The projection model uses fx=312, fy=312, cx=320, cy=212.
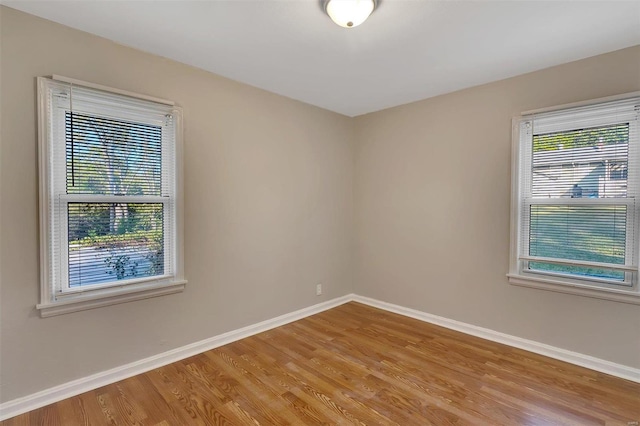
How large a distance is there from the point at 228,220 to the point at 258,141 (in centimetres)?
88

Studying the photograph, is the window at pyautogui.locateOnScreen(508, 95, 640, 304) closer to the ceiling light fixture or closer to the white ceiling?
the white ceiling

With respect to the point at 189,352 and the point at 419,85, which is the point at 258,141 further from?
the point at 189,352

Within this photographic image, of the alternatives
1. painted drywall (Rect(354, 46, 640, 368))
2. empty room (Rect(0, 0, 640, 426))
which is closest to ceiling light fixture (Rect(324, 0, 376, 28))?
empty room (Rect(0, 0, 640, 426))

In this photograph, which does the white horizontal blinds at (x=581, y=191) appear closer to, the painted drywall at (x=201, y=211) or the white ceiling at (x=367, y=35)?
the white ceiling at (x=367, y=35)

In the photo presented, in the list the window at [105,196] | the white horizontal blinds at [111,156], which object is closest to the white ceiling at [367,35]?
the window at [105,196]

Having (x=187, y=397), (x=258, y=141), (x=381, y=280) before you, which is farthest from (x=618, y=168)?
(x=187, y=397)

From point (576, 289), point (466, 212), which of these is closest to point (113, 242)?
point (466, 212)

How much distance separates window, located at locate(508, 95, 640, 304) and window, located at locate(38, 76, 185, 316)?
3.12 meters

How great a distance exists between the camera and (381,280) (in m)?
3.99

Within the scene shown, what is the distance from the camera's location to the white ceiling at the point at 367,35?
192 cm

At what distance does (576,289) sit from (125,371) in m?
3.68

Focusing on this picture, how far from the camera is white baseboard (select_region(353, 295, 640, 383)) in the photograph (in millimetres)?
2416

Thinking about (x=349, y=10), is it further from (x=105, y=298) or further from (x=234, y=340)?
(x=234, y=340)

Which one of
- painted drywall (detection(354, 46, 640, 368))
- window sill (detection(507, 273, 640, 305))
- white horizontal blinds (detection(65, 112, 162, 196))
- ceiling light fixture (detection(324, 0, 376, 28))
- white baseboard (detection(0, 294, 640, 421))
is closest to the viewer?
ceiling light fixture (detection(324, 0, 376, 28))
